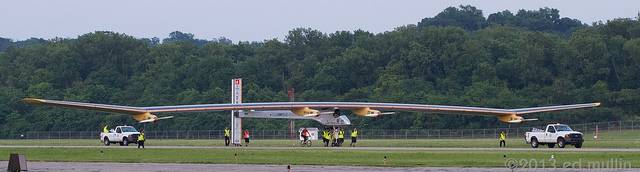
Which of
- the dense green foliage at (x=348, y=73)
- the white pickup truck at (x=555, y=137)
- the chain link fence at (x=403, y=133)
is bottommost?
the chain link fence at (x=403, y=133)

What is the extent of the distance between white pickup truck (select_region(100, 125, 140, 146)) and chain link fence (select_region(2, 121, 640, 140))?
95.9ft

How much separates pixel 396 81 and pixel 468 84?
7935 mm

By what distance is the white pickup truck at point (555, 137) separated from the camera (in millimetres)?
62625

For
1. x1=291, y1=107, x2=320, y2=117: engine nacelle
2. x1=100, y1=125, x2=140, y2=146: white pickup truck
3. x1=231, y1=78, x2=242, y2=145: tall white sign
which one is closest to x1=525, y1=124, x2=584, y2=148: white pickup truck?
x1=291, y1=107, x2=320, y2=117: engine nacelle

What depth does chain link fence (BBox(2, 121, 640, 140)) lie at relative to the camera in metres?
99.3

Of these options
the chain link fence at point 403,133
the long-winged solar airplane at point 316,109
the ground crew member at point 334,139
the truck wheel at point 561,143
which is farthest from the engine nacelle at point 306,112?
the chain link fence at point 403,133

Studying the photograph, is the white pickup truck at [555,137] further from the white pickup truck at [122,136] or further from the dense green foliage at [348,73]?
the dense green foliage at [348,73]

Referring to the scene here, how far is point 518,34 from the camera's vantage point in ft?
508

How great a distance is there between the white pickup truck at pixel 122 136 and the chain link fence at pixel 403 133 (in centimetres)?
2922

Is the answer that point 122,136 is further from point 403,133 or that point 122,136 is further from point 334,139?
point 403,133

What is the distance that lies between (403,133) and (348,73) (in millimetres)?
36560

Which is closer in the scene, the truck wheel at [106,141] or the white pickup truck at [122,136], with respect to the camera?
the white pickup truck at [122,136]

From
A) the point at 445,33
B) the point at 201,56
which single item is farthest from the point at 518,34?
the point at 201,56

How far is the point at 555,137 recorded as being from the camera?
63656 millimetres
